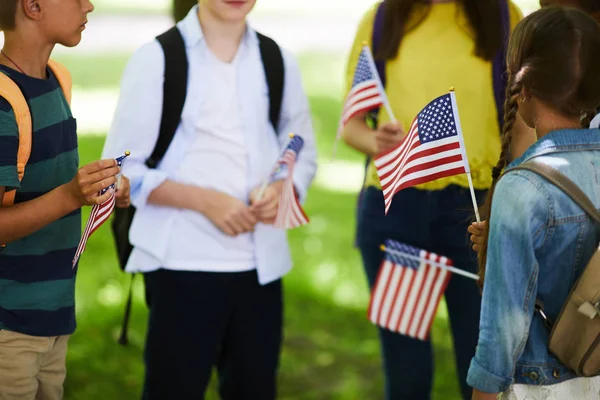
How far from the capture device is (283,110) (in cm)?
398

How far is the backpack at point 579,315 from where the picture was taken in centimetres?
245

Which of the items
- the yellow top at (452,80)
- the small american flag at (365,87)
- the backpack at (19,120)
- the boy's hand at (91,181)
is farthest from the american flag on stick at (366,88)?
the backpack at (19,120)

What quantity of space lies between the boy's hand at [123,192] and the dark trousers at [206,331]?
486mm

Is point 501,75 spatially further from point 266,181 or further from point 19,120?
point 19,120

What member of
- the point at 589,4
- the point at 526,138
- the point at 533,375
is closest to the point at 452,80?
the point at 526,138

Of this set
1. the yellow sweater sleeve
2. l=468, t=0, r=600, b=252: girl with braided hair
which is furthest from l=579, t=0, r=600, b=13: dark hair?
the yellow sweater sleeve

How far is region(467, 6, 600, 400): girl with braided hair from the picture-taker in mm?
2486

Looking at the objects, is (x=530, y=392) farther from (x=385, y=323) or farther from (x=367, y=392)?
(x=367, y=392)

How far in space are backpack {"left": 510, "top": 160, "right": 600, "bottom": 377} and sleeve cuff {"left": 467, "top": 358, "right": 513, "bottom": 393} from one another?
159mm

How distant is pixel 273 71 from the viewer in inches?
152

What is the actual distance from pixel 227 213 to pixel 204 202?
0.33 ft

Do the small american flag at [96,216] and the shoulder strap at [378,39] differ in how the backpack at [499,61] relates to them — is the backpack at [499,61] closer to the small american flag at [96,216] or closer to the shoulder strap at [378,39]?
the shoulder strap at [378,39]

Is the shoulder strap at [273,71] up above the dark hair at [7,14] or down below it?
below

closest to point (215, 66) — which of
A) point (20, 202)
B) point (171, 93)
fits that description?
point (171, 93)
